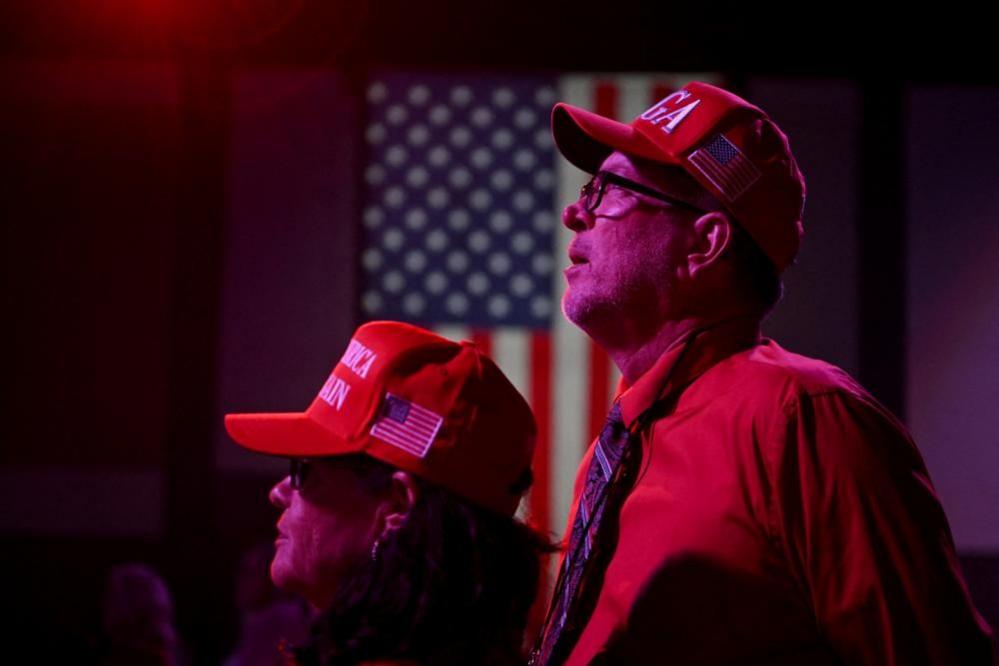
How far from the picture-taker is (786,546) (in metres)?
1.55

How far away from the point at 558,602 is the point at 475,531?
200 millimetres

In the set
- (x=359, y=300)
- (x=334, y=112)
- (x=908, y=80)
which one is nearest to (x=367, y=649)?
A: (x=359, y=300)

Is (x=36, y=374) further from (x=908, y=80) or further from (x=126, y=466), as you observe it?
(x=908, y=80)

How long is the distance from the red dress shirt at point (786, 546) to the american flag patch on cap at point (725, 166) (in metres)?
0.33

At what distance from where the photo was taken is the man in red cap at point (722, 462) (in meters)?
1.49

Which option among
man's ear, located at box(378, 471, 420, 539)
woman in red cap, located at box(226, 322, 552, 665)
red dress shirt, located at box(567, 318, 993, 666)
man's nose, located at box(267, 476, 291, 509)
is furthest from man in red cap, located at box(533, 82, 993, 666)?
man's nose, located at box(267, 476, 291, 509)

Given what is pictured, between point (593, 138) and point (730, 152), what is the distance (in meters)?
0.29

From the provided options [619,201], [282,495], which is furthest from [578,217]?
[282,495]

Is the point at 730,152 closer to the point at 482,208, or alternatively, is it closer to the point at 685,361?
the point at 685,361

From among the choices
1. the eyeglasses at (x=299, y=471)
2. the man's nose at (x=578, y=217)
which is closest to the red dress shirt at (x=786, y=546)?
the man's nose at (x=578, y=217)

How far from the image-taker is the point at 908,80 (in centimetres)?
670

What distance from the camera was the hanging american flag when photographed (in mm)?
6492

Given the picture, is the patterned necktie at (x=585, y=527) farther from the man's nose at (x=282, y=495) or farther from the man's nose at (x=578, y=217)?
the man's nose at (x=282, y=495)

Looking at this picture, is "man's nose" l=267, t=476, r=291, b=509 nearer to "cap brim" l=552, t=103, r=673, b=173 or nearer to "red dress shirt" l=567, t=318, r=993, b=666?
"red dress shirt" l=567, t=318, r=993, b=666
